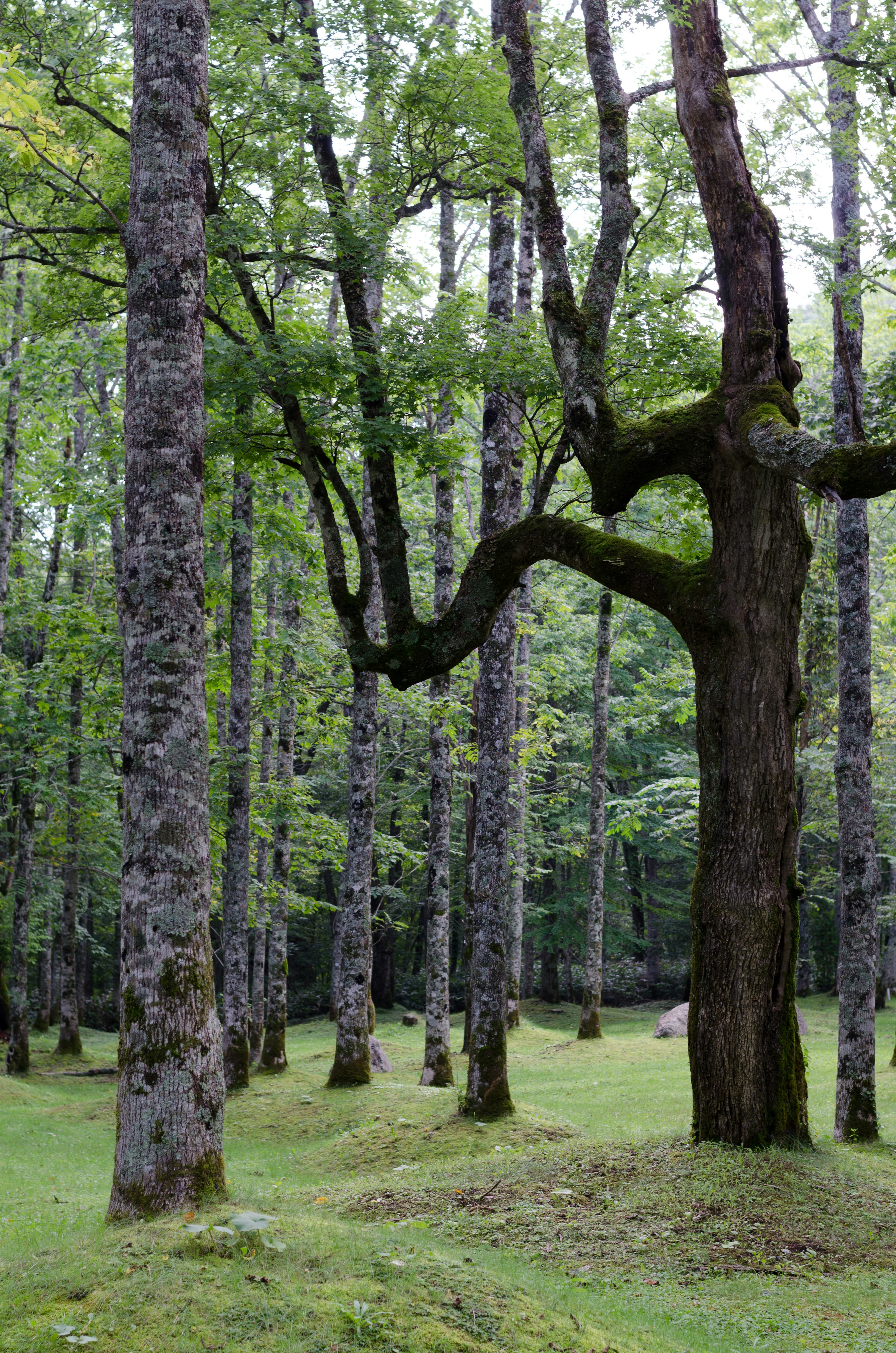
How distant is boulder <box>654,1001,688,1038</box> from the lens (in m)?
22.5

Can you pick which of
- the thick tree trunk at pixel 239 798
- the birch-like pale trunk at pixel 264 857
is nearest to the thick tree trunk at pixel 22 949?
the birch-like pale trunk at pixel 264 857

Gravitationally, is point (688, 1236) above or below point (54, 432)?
below

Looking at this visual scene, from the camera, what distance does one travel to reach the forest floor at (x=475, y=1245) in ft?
12.6

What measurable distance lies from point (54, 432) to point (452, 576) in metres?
12.1

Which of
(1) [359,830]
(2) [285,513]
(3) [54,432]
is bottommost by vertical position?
(1) [359,830]

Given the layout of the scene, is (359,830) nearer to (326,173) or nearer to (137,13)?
(326,173)

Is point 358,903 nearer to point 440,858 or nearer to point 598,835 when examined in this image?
point 440,858

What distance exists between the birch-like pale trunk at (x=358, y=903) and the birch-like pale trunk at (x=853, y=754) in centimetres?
640

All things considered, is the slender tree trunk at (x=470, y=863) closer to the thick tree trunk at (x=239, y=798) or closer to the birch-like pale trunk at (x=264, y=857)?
the thick tree trunk at (x=239, y=798)

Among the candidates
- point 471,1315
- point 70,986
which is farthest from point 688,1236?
point 70,986

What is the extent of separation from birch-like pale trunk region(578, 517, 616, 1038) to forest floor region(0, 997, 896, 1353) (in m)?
8.67

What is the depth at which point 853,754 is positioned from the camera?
35.1 feet

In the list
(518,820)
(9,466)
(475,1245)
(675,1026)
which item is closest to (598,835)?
(518,820)

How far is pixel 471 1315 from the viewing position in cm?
413
